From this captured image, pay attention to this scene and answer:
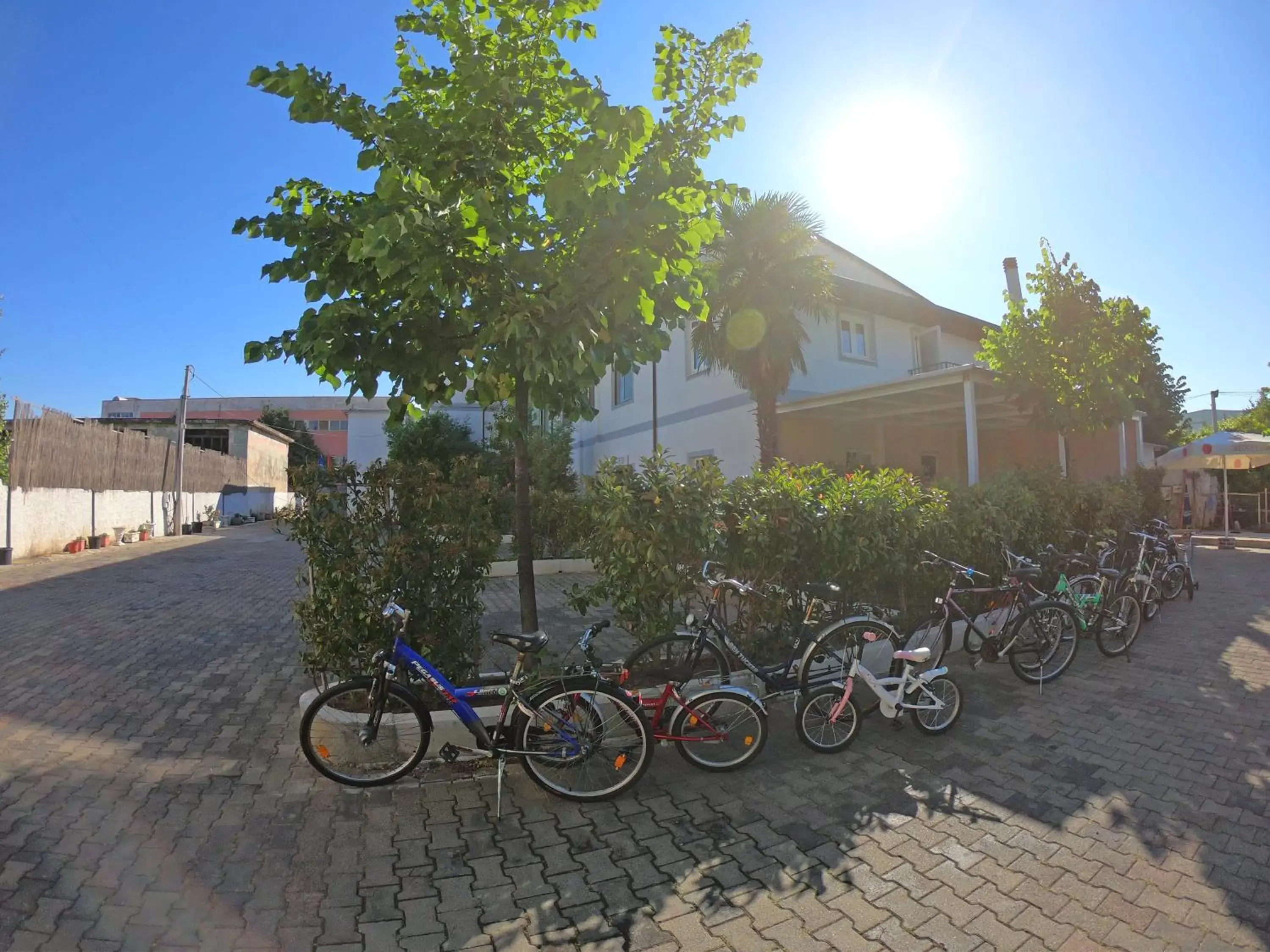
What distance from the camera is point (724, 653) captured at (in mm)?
4445

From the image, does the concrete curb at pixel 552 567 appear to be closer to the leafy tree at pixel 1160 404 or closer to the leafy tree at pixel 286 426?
the leafy tree at pixel 1160 404

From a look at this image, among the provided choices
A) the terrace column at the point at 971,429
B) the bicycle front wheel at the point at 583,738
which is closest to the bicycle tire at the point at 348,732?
the bicycle front wheel at the point at 583,738

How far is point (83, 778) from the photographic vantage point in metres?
3.66

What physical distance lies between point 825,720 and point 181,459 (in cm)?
2588

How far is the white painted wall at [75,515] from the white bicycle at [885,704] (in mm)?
11039

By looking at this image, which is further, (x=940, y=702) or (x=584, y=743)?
(x=940, y=702)

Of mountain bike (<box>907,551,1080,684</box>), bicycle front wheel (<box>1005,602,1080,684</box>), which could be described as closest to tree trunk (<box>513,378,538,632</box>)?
mountain bike (<box>907,551,1080,684</box>)

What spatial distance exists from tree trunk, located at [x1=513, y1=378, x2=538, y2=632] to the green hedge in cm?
35

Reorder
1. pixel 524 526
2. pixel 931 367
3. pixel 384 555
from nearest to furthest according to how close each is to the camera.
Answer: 1. pixel 384 555
2. pixel 524 526
3. pixel 931 367

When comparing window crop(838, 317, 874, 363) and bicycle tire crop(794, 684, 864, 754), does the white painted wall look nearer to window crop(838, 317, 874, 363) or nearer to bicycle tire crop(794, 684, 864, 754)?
bicycle tire crop(794, 684, 864, 754)

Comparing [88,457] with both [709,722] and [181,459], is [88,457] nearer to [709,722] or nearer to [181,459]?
[181,459]

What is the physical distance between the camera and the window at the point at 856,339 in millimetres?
17172

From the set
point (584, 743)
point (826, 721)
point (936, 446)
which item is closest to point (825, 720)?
point (826, 721)

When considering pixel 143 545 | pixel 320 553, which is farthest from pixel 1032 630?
pixel 143 545
